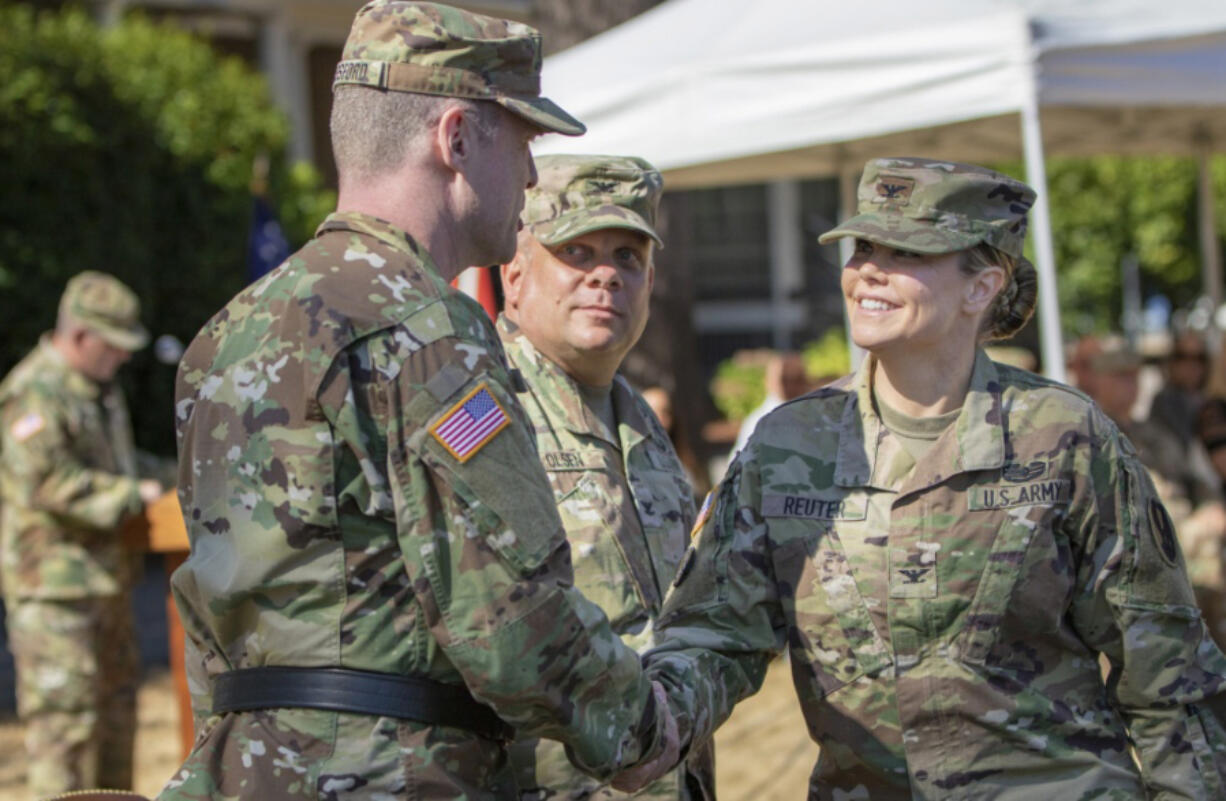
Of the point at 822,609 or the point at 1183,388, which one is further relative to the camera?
the point at 1183,388

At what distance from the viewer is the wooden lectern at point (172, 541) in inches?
204

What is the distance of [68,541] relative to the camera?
20.1 ft

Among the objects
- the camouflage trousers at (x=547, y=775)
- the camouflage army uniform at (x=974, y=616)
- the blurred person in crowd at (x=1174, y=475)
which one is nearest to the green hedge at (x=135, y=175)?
the blurred person in crowd at (x=1174, y=475)

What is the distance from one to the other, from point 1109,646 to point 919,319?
0.67 m

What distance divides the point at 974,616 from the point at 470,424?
1064 mm

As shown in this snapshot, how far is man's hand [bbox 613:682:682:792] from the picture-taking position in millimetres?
2414

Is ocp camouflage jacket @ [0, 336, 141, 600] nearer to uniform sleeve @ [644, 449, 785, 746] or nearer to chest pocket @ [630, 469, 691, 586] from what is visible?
chest pocket @ [630, 469, 691, 586]

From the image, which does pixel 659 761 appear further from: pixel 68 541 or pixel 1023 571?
pixel 68 541

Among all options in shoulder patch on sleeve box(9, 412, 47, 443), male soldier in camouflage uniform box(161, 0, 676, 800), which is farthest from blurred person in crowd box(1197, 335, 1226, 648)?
shoulder patch on sleeve box(9, 412, 47, 443)

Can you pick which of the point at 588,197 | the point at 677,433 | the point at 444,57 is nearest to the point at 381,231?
the point at 444,57

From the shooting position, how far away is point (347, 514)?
209 centimetres

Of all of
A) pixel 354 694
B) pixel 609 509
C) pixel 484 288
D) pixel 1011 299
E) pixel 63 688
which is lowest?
pixel 63 688

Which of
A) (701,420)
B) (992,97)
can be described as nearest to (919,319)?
(992,97)

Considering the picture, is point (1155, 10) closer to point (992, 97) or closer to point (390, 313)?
point (992, 97)
